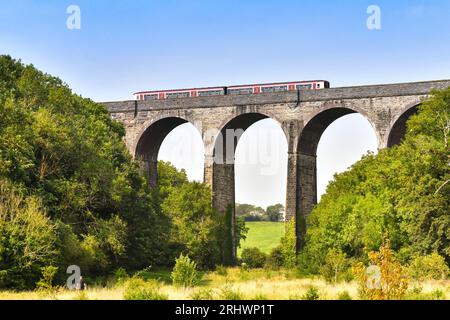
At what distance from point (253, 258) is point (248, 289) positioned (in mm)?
30523

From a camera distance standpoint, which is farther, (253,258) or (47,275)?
(253,258)

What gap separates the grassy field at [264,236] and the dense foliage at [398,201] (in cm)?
4402

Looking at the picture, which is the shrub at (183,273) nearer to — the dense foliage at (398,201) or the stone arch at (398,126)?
the dense foliage at (398,201)

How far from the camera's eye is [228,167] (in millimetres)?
56438

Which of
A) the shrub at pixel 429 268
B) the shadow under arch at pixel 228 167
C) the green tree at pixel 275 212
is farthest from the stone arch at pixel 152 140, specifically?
the green tree at pixel 275 212

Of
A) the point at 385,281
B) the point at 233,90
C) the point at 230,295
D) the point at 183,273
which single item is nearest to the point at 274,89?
the point at 233,90

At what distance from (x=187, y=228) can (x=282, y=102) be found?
10245 mm

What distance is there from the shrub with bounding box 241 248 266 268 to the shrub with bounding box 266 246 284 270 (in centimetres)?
70

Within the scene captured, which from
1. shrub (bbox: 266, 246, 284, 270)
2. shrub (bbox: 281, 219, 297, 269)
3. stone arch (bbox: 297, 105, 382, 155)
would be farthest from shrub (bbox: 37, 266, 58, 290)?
shrub (bbox: 266, 246, 284, 270)

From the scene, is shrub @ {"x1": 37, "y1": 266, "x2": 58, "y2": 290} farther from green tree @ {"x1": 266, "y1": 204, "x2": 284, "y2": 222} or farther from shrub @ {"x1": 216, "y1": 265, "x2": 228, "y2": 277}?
green tree @ {"x1": 266, "y1": 204, "x2": 284, "y2": 222}

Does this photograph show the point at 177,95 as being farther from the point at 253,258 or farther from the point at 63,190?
the point at 63,190

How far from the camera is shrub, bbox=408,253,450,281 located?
107 ft

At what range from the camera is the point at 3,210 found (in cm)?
3050
